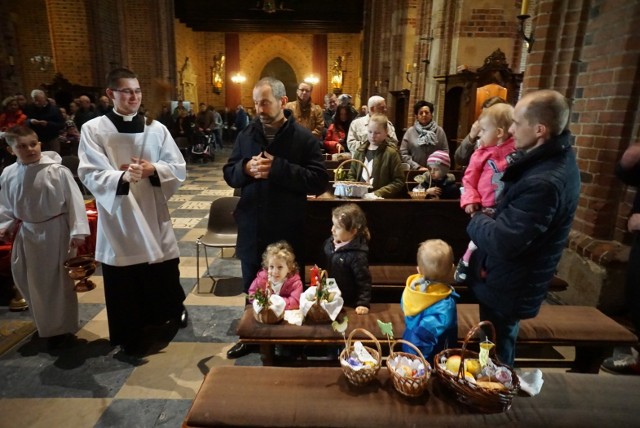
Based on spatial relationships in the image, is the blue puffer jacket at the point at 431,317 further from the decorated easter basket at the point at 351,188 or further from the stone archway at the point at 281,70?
the stone archway at the point at 281,70

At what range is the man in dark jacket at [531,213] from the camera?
1792mm

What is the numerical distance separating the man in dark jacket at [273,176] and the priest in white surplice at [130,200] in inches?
22.6

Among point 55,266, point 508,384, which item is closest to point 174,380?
point 55,266

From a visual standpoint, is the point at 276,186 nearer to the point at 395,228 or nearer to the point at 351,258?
the point at 351,258

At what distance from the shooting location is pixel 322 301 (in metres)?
2.58

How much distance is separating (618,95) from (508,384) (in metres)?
2.62

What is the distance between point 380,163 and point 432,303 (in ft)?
6.00

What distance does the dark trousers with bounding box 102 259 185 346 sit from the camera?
10.1 feet

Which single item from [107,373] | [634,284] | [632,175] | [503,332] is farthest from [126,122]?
[634,284]

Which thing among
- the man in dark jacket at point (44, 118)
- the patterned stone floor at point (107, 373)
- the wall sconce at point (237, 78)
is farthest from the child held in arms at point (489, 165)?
the wall sconce at point (237, 78)

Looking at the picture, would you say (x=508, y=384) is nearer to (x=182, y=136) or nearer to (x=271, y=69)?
(x=182, y=136)

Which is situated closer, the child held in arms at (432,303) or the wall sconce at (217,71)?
the child held in arms at (432,303)

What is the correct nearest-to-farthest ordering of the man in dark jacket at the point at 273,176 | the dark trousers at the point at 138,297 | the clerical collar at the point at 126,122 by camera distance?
the man in dark jacket at the point at 273,176, the clerical collar at the point at 126,122, the dark trousers at the point at 138,297

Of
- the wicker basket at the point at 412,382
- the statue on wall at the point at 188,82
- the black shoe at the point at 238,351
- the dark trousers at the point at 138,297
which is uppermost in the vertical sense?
the statue on wall at the point at 188,82
